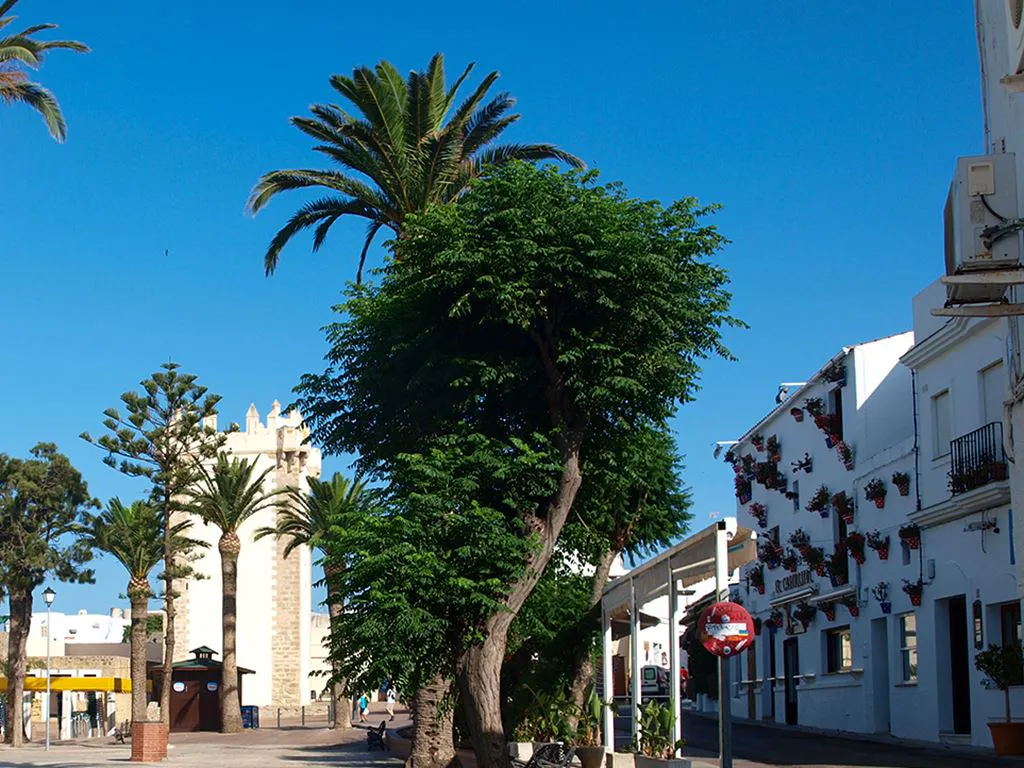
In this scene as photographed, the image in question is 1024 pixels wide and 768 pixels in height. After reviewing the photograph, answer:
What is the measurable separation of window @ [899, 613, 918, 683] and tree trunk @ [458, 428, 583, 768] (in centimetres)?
1439

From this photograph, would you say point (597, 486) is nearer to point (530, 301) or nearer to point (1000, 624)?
point (530, 301)

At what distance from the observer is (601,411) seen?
20766 millimetres

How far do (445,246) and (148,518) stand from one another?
112ft

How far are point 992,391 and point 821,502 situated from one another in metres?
11.5

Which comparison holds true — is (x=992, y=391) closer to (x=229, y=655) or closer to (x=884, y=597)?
(x=884, y=597)

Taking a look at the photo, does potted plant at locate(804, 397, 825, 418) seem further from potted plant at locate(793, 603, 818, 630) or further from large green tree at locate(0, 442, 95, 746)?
large green tree at locate(0, 442, 95, 746)

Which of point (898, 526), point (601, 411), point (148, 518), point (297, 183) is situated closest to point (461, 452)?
point (601, 411)

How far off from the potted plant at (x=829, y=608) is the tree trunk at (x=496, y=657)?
61.6 ft

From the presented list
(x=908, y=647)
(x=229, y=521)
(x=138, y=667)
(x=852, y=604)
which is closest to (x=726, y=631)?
(x=908, y=647)

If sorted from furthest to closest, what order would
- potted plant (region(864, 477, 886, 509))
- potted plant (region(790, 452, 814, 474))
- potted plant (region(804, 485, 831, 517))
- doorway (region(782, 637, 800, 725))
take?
doorway (region(782, 637, 800, 725)), potted plant (region(790, 452, 814, 474)), potted plant (region(804, 485, 831, 517)), potted plant (region(864, 477, 886, 509))

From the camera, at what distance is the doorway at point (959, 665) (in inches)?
1104

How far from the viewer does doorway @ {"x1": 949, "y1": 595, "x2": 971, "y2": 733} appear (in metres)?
28.0

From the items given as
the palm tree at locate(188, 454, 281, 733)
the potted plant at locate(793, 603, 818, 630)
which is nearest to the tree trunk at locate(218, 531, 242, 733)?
the palm tree at locate(188, 454, 281, 733)

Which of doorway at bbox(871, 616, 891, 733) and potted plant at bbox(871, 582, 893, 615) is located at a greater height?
potted plant at bbox(871, 582, 893, 615)
